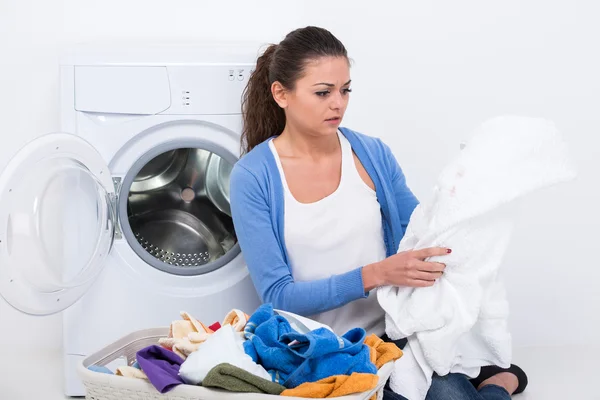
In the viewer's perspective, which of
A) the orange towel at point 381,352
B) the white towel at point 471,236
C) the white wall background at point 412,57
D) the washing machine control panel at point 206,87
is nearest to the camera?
the orange towel at point 381,352

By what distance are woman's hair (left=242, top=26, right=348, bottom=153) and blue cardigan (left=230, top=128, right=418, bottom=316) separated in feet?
0.35

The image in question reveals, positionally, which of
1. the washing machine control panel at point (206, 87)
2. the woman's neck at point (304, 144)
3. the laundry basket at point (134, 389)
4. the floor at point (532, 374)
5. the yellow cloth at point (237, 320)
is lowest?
the floor at point (532, 374)

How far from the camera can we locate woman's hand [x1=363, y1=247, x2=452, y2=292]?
5.97 feet

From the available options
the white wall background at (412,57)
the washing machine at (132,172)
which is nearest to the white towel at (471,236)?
the washing machine at (132,172)

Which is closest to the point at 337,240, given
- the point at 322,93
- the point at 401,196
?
the point at 401,196

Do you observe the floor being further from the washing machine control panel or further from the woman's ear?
the woman's ear

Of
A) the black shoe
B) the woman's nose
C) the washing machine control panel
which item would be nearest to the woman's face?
the woman's nose

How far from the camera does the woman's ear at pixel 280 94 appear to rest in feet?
6.72

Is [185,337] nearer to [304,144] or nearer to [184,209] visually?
[304,144]

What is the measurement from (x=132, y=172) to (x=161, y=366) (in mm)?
780

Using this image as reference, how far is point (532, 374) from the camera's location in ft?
8.25

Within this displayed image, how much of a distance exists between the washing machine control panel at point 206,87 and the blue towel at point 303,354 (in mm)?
795

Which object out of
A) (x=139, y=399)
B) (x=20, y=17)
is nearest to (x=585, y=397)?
(x=139, y=399)

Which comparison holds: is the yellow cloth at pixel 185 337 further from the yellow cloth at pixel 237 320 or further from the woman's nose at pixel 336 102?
the woman's nose at pixel 336 102
